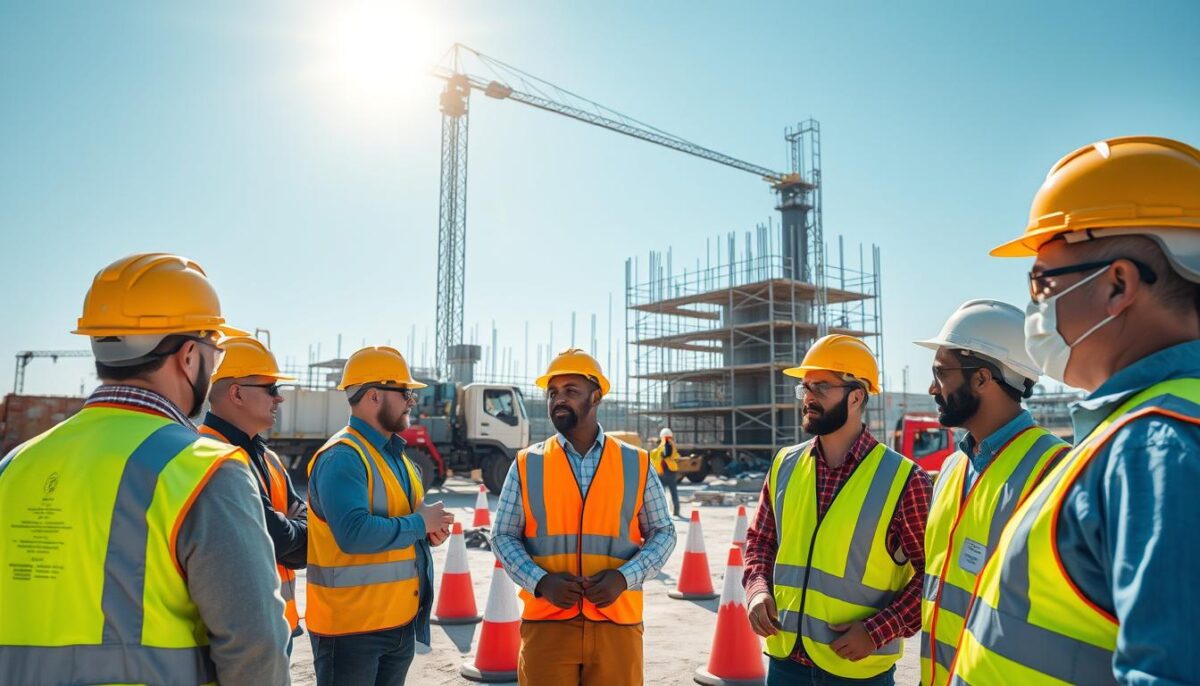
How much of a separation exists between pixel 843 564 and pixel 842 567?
0.04 ft

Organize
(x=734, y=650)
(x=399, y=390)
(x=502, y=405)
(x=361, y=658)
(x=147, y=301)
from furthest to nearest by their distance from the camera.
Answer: (x=502, y=405) < (x=734, y=650) < (x=399, y=390) < (x=361, y=658) < (x=147, y=301)

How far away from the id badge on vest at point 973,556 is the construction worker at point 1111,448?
2.61 ft

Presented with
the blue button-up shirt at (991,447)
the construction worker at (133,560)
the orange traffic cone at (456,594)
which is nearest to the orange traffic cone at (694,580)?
the orange traffic cone at (456,594)

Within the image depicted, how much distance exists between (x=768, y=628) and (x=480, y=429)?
53.5 ft

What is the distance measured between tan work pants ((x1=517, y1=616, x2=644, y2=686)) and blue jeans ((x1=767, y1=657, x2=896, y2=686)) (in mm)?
597

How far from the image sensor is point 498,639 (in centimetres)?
504

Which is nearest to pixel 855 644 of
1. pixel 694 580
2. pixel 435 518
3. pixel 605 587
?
pixel 605 587

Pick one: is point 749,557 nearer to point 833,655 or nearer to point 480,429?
point 833,655

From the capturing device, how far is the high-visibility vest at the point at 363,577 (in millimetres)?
3178

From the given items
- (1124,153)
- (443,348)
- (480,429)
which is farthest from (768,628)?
(443,348)

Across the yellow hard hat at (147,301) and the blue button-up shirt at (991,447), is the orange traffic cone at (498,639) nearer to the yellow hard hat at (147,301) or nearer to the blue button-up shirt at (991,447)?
the blue button-up shirt at (991,447)

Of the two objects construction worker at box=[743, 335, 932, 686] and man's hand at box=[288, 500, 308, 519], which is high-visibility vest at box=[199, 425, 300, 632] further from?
construction worker at box=[743, 335, 932, 686]

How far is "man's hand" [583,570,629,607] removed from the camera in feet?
9.98

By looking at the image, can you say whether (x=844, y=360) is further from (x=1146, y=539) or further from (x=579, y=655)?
(x=1146, y=539)
